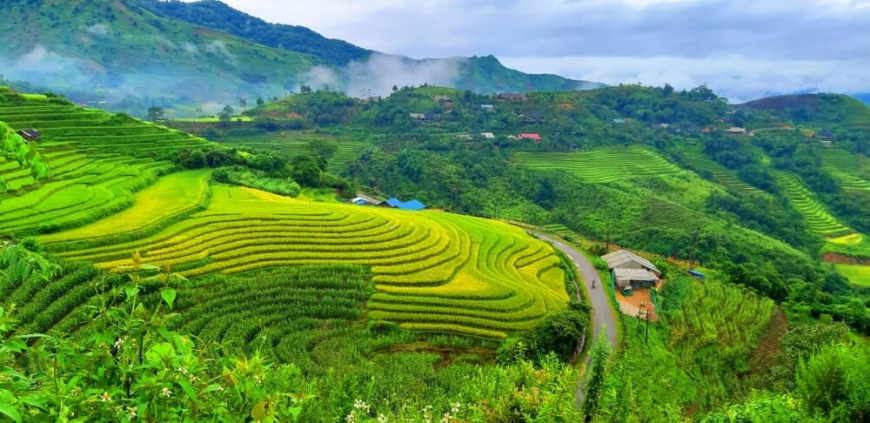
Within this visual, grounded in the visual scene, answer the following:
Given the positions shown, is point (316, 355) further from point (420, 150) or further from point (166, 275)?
point (420, 150)

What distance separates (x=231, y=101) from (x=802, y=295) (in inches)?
7617

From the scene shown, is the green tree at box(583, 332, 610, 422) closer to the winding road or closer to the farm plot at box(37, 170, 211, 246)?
the winding road

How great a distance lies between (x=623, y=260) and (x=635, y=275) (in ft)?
9.42

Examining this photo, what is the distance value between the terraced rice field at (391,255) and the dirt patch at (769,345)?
34.1ft

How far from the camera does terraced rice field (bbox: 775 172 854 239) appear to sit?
210 ft

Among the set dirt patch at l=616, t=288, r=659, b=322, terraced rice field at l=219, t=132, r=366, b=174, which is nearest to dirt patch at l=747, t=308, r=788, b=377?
dirt patch at l=616, t=288, r=659, b=322

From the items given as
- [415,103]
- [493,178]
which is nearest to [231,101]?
[415,103]

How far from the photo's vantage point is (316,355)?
65.7ft

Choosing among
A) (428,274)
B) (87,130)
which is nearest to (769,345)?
(428,274)

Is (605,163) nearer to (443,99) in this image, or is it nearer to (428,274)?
(443,99)

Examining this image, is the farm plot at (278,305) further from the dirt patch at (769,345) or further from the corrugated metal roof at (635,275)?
the dirt patch at (769,345)

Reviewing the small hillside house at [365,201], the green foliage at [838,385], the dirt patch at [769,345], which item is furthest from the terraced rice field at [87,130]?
the green foliage at [838,385]

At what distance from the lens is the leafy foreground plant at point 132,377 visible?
3.06 m

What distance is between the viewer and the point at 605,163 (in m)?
79.9
